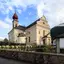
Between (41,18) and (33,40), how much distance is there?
9.72 m

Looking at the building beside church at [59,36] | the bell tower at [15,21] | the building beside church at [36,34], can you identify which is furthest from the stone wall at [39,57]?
the bell tower at [15,21]

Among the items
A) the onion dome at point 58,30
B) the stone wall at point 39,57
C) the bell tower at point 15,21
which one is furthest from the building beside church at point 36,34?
the stone wall at point 39,57

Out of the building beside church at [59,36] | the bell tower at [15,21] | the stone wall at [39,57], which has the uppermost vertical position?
the bell tower at [15,21]

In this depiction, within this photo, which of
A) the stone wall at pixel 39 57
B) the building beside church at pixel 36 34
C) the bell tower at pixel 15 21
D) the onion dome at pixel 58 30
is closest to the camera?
the stone wall at pixel 39 57

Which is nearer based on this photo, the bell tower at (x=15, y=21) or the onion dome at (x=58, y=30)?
the onion dome at (x=58, y=30)

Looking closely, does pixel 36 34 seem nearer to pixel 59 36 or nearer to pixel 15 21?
pixel 15 21

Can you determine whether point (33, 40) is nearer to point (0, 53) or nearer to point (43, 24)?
point (43, 24)

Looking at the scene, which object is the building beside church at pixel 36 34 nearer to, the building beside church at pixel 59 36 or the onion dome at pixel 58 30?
the onion dome at pixel 58 30

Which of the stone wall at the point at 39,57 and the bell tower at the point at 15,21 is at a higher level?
the bell tower at the point at 15,21

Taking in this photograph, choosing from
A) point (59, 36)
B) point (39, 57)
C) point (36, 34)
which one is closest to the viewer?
point (39, 57)

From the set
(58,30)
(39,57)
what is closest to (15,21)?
(58,30)

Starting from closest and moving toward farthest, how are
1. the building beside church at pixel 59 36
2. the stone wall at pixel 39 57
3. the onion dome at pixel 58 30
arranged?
the stone wall at pixel 39 57, the building beside church at pixel 59 36, the onion dome at pixel 58 30

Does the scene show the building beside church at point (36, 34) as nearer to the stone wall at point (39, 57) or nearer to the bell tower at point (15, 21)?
the bell tower at point (15, 21)

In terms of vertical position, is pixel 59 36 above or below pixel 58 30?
below
